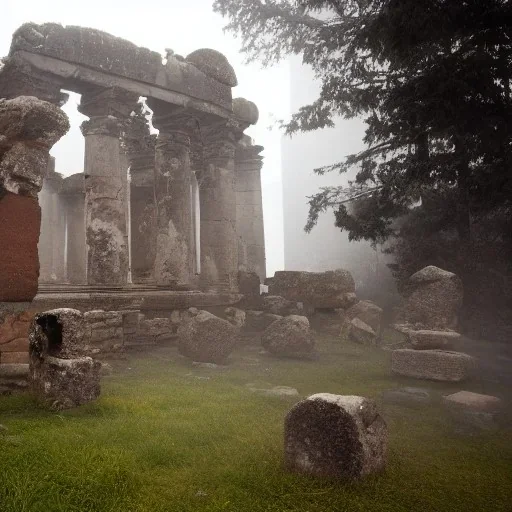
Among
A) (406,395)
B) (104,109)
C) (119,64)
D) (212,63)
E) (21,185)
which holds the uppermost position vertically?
(212,63)

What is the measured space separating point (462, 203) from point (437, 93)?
13.7 feet

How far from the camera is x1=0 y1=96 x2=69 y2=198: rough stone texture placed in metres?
4.58

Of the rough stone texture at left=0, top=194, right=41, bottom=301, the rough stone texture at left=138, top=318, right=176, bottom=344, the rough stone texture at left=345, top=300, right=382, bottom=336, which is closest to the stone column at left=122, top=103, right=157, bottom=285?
the rough stone texture at left=138, top=318, right=176, bottom=344

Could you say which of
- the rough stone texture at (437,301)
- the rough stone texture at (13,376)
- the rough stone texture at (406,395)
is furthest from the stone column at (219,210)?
the rough stone texture at (13,376)

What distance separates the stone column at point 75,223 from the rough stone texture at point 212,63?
7.45 metres

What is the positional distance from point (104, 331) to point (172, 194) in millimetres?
4283

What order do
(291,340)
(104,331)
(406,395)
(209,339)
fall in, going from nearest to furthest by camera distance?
(406,395)
(104,331)
(209,339)
(291,340)

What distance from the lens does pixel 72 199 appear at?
55.9 ft

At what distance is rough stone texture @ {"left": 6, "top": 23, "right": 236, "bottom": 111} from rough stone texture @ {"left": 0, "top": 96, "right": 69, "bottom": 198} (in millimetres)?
4634

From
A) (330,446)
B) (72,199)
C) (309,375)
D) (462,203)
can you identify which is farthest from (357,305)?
(72,199)

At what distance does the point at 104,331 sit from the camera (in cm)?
780

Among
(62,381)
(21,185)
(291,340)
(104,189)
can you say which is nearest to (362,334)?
(291,340)

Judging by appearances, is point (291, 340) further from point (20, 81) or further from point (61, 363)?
point (20, 81)

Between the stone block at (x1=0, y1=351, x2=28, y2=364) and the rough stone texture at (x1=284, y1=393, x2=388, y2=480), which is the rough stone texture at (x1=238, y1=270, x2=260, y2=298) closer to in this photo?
the stone block at (x1=0, y1=351, x2=28, y2=364)
